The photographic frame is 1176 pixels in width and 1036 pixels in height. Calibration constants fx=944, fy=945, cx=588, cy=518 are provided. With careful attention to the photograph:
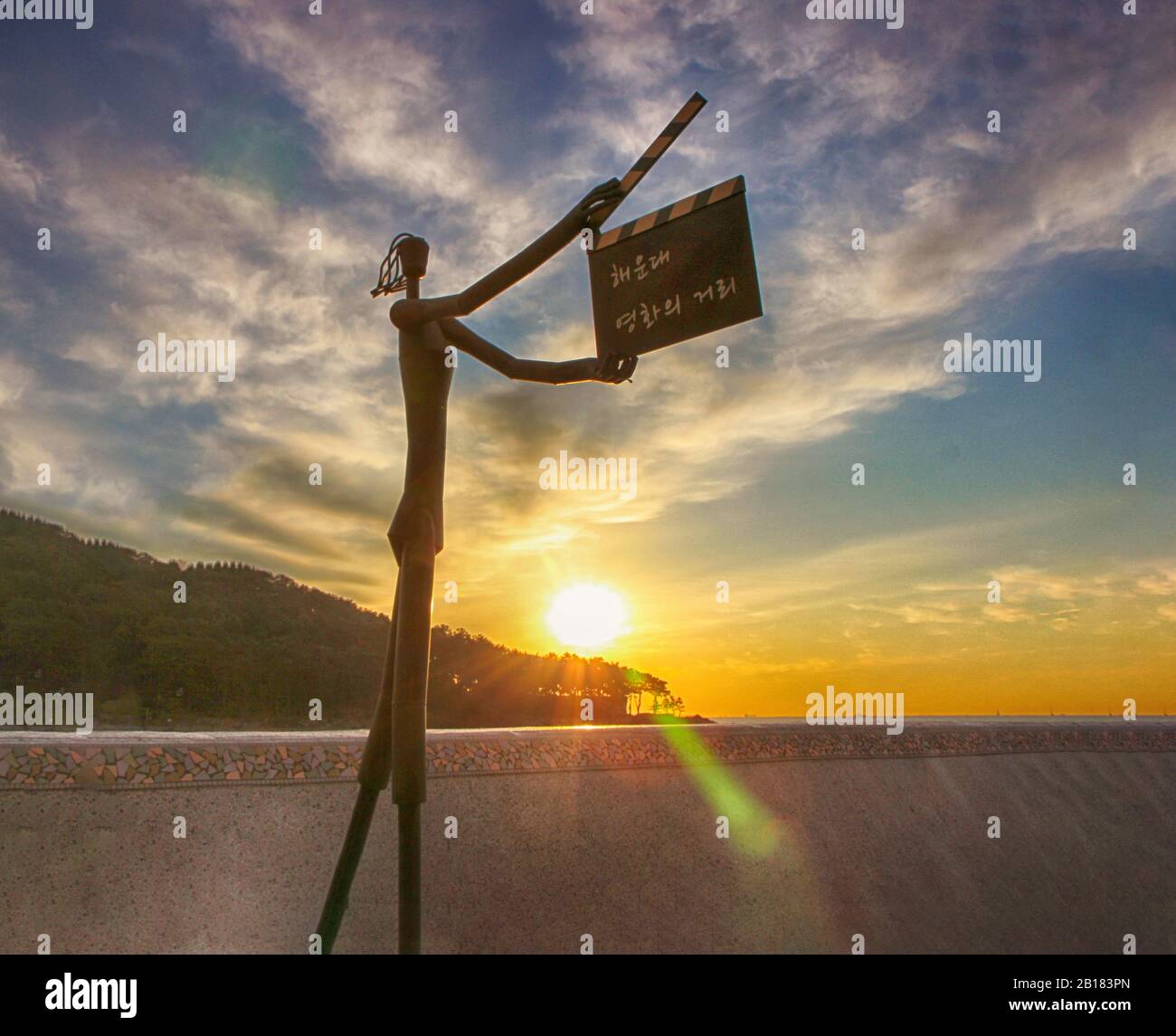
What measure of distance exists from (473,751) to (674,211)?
275 inches

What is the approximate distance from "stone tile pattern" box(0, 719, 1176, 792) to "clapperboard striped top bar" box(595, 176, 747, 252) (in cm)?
645

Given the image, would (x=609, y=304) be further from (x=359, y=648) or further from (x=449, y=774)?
(x=359, y=648)

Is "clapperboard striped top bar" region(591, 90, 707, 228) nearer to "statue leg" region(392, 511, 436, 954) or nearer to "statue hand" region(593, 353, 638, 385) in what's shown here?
"statue hand" region(593, 353, 638, 385)

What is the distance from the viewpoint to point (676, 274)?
4.30 metres

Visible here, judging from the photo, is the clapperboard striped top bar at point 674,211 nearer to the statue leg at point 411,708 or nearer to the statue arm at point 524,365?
the statue arm at point 524,365

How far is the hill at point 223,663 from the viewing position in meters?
32.9

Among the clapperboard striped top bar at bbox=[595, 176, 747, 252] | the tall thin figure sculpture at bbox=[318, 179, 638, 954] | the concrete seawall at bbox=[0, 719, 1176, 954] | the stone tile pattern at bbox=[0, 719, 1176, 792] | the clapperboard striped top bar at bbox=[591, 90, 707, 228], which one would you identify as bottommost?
the concrete seawall at bbox=[0, 719, 1176, 954]

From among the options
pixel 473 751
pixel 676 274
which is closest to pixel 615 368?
pixel 676 274

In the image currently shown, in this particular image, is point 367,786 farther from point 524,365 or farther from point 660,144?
point 660,144

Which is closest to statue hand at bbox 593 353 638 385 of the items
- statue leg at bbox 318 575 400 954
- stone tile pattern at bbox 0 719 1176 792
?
statue leg at bbox 318 575 400 954

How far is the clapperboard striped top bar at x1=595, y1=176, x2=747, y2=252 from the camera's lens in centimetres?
420

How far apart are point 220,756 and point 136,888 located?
4.28ft

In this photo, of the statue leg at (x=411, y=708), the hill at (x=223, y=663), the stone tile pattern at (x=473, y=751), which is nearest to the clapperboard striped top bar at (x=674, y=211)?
the statue leg at (x=411, y=708)

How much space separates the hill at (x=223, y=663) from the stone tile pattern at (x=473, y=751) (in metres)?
15.2
